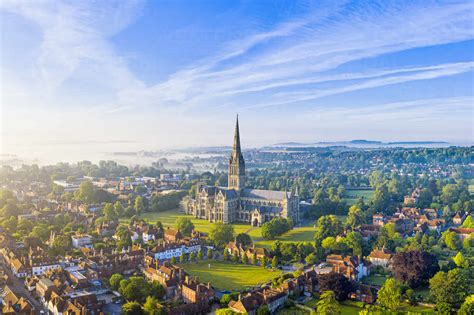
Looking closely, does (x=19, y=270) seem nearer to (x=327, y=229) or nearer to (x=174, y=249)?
(x=174, y=249)

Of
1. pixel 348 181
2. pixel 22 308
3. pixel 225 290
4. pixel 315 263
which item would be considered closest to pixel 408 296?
pixel 315 263

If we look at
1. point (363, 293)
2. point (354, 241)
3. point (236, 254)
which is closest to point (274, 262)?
point (236, 254)

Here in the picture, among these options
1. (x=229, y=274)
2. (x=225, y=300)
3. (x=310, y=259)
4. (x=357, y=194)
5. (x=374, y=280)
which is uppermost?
(x=357, y=194)

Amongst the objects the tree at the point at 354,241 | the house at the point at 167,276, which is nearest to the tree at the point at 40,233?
the house at the point at 167,276

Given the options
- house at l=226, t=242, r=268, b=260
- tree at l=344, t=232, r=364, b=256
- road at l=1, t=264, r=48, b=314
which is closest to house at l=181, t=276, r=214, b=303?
road at l=1, t=264, r=48, b=314

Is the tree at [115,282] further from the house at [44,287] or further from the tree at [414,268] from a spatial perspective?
the tree at [414,268]

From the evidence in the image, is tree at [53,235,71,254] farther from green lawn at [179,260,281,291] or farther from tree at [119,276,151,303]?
tree at [119,276,151,303]

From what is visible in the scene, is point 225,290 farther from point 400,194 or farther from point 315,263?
point 400,194
